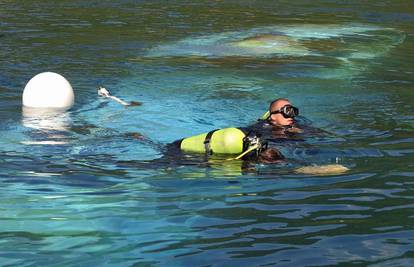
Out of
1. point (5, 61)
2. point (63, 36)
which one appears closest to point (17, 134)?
point (5, 61)

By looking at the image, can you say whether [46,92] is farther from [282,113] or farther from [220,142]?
[220,142]

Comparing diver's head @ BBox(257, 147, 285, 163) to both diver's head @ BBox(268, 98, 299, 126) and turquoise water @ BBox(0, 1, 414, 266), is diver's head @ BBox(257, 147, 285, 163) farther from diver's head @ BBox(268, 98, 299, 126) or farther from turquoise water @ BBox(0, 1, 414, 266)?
diver's head @ BBox(268, 98, 299, 126)

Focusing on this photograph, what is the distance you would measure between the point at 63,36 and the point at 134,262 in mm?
15131

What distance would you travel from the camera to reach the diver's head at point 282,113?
35.6ft

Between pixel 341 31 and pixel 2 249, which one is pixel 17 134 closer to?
pixel 2 249

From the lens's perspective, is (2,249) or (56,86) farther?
(56,86)

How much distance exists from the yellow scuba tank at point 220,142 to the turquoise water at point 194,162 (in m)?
0.18

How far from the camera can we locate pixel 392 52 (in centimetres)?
1898

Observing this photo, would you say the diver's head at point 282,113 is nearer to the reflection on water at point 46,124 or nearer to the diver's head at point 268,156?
the diver's head at point 268,156

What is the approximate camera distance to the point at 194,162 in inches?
360

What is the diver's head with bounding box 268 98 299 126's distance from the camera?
10836mm

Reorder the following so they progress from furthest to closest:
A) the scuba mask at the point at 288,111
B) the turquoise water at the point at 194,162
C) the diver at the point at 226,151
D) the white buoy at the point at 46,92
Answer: the white buoy at the point at 46,92, the scuba mask at the point at 288,111, the diver at the point at 226,151, the turquoise water at the point at 194,162

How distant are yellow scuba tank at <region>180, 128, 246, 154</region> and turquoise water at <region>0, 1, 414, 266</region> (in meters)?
0.18

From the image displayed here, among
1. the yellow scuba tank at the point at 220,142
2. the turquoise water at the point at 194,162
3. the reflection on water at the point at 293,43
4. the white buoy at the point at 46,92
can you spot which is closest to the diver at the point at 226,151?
the yellow scuba tank at the point at 220,142
